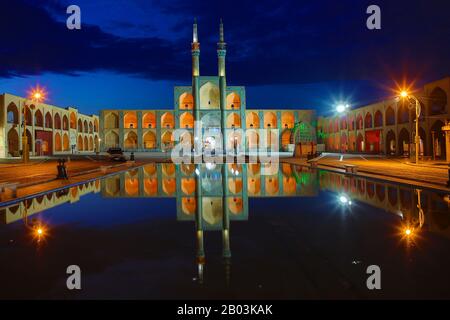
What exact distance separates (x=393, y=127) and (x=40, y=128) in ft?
140

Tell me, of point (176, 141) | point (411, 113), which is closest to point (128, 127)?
point (176, 141)

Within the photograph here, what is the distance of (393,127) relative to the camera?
39.8 m

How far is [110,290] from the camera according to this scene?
407cm

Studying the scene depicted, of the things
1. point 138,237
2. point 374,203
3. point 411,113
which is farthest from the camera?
point 411,113

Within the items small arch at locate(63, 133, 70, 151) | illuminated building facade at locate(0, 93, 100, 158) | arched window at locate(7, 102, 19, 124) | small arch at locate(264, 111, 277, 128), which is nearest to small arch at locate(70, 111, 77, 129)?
illuminated building facade at locate(0, 93, 100, 158)

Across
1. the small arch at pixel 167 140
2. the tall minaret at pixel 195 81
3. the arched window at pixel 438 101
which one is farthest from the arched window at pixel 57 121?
the arched window at pixel 438 101

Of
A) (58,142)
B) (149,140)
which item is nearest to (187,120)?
(149,140)

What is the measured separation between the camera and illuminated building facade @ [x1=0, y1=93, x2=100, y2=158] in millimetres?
39906

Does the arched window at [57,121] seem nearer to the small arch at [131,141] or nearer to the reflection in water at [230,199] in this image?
the small arch at [131,141]

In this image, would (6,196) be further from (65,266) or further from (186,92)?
(186,92)

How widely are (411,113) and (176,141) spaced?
35765 millimetres

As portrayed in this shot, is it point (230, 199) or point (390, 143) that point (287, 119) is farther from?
point (230, 199)
